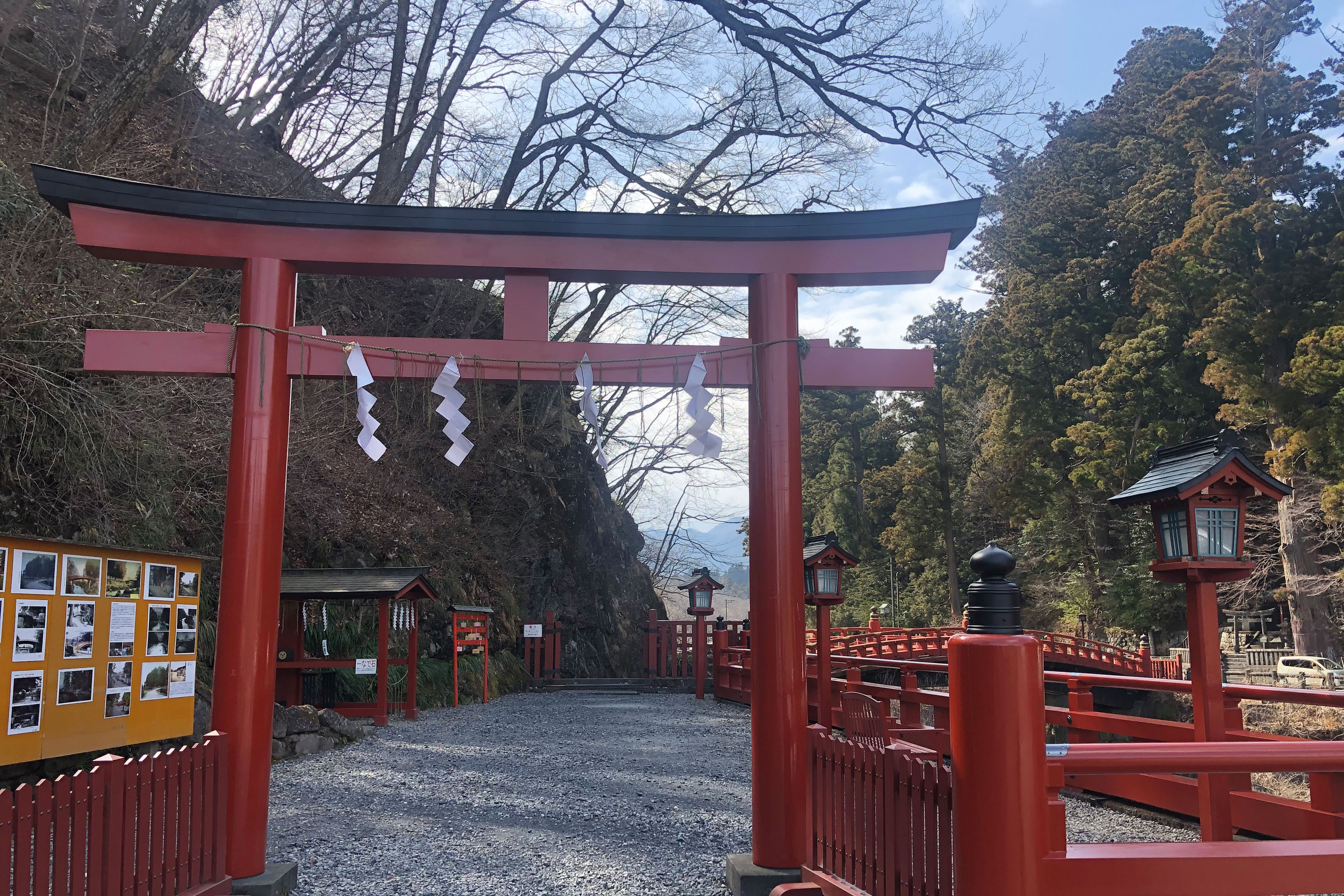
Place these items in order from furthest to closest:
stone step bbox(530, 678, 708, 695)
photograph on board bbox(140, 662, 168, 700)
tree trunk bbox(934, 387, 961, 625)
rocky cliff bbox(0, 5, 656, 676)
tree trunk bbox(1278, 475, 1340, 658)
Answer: tree trunk bbox(934, 387, 961, 625)
tree trunk bbox(1278, 475, 1340, 658)
stone step bbox(530, 678, 708, 695)
rocky cliff bbox(0, 5, 656, 676)
photograph on board bbox(140, 662, 168, 700)

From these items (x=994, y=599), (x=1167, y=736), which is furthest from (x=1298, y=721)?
(x=994, y=599)


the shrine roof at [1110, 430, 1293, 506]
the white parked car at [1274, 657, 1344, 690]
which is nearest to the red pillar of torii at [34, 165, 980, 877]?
the shrine roof at [1110, 430, 1293, 506]

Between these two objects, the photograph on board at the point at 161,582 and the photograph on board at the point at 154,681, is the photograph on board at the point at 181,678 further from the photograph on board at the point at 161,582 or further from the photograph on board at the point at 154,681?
the photograph on board at the point at 161,582

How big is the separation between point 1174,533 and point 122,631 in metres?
6.93

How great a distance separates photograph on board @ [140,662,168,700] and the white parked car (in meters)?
18.8

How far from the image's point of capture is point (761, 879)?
4.25m

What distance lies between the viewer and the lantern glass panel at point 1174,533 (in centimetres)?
524

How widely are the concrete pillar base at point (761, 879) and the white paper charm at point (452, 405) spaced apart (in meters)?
2.55

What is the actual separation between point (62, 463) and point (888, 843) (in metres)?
6.87

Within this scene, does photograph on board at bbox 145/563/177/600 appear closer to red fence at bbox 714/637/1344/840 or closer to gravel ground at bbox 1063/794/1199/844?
red fence at bbox 714/637/1344/840

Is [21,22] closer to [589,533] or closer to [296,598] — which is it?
[296,598]

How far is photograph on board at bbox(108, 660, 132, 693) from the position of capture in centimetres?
575

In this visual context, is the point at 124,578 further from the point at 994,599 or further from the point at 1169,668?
the point at 1169,668

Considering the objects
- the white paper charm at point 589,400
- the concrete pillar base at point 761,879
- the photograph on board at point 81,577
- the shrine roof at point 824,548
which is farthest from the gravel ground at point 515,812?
the shrine roof at point 824,548
